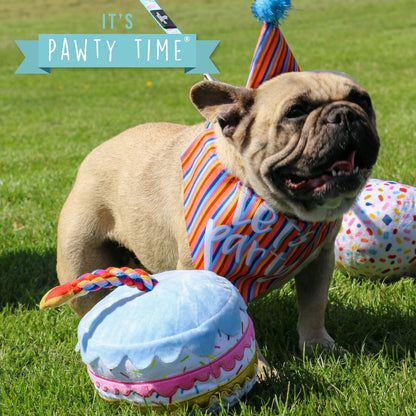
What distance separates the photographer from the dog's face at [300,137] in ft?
8.49

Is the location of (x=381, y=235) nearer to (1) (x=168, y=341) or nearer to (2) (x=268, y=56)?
(2) (x=268, y=56)

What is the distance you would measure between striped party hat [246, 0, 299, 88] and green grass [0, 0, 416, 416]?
132 mm

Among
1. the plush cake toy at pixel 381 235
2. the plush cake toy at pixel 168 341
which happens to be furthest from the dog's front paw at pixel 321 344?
the plush cake toy at pixel 381 235

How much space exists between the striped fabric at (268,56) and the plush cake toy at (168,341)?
108 centimetres

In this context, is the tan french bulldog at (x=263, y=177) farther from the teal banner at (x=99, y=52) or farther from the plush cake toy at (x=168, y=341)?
the teal banner at (x=99, y=52)

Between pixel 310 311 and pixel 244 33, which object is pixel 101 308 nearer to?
pixel 310 311

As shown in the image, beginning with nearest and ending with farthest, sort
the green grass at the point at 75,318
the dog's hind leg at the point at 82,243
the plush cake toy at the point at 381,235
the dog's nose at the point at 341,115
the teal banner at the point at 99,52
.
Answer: the dog's nose at the point at 341,115
the green grass at the point at 75,318
the dog's hind leg at the point at 82,243
the plush cake toy at the point at 381,235
the teal banner at the point at 99,52

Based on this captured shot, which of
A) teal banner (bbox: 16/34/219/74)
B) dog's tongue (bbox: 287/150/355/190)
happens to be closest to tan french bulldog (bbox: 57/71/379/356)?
dog's tongue (bbox: 287/150/355/190)

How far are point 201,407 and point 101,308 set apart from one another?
607 mm

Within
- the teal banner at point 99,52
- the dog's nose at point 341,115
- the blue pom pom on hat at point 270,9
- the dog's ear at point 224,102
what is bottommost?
the teal banner at point 99,52

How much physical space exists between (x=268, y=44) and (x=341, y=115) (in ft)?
1.84

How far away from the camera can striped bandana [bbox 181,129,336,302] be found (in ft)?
9.15

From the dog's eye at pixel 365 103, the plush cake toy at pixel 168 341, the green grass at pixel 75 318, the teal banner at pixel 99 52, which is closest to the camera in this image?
the plush cake toy at pixel 168 341

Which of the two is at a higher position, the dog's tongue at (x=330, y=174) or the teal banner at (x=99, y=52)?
the dog's tongue at (x=330, y=174)
